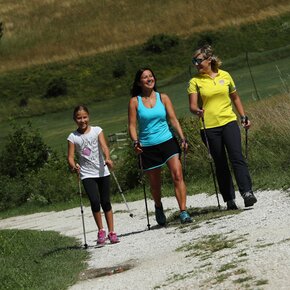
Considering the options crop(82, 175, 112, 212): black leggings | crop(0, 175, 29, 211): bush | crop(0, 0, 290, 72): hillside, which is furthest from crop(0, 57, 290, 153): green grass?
crop(82, 175, 112, 212): black leggings

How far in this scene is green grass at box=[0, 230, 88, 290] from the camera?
10727mm

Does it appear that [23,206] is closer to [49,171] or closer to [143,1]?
[49,171]

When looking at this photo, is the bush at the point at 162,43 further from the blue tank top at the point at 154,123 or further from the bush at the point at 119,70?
Result: the blue tank top at the point at 154,123

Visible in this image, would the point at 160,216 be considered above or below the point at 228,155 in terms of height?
below

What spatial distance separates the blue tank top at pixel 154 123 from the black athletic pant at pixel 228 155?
608 millimetres

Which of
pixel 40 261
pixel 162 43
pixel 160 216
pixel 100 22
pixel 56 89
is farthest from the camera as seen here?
pixel 100 22

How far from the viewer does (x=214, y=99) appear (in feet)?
43.8

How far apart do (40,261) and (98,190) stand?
1401 mm

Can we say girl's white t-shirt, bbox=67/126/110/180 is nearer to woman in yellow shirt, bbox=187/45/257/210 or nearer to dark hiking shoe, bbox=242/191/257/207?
woman in yellow shirt, bbox=187/45/257/210

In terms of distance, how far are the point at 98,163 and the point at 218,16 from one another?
62.4 m

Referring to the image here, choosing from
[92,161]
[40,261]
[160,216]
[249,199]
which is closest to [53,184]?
[160,216]

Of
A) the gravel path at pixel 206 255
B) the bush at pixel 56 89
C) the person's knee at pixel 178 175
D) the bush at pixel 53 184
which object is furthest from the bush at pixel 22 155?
the bush at pixel 56 89

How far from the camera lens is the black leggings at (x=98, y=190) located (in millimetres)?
13422

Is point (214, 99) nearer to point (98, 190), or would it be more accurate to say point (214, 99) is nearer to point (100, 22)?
point (98, 190)
